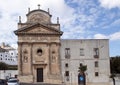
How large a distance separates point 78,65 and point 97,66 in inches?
140

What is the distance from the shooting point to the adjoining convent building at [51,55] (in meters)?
59.4

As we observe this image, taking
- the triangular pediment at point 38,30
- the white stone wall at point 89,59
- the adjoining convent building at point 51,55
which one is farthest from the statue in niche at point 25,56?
the white stone wall at point 89,59

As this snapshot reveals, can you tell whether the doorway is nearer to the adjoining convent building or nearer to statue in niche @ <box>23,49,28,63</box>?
the adjoining convent building

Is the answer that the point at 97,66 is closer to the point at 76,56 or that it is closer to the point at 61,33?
the point at 76,56

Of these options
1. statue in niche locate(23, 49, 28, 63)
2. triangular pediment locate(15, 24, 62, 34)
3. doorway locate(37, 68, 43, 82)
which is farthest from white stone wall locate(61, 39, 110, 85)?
statue in niche locate(23, 49, 28, 63)

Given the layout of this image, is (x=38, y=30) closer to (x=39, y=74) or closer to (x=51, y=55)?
(x=51, y=55)

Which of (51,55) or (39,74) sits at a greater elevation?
(51,55)

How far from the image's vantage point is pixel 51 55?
5991cm

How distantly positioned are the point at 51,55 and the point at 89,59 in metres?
7.45

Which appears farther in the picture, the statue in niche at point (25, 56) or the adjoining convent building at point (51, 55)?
the statue in niche at point (25, 56)

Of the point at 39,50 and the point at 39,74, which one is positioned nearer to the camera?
the point at 39,74

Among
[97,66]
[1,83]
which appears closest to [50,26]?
[97,66]

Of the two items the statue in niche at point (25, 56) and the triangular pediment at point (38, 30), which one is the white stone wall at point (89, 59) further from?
the statue in niche at point (25, 56)

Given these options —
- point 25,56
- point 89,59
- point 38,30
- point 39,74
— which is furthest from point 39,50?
point 89,59
